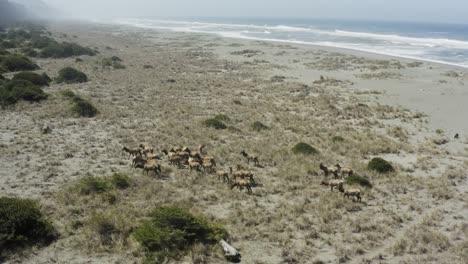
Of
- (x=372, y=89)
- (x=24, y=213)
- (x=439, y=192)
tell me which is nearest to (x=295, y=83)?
(x=372, y=89)

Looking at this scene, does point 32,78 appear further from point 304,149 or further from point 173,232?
point 173,232

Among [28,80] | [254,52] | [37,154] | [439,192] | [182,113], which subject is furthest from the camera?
[254,52]

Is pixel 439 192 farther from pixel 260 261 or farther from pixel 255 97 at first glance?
pixel 255 97

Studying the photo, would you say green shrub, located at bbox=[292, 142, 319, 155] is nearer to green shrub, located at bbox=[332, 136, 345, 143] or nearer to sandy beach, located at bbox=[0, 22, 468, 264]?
sandy beach, located at bbox=[0, 22, 468, 264]

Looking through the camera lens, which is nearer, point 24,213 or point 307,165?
point 24,213

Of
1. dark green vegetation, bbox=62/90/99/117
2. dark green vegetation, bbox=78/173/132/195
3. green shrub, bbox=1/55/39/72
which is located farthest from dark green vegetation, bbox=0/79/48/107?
dark green vegetation, bbox=78/173/132/195

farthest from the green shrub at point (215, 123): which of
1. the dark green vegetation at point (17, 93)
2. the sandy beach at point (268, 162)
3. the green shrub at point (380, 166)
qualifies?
A: the dark green vegetation at point (17, 93)

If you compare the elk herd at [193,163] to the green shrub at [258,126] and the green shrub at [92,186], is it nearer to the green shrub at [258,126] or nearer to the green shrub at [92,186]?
the green shrub at [92,186]
